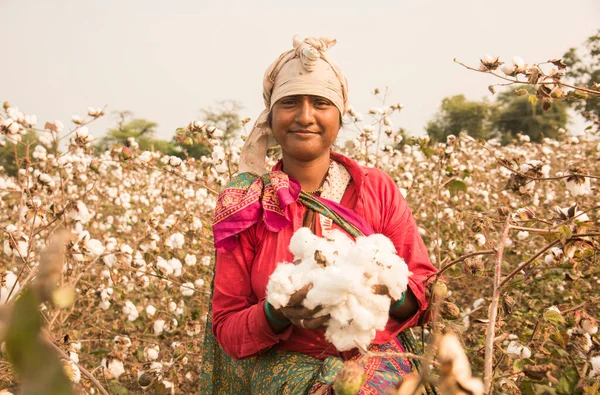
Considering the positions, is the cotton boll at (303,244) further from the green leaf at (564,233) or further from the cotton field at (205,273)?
the green leaf at (564,233)

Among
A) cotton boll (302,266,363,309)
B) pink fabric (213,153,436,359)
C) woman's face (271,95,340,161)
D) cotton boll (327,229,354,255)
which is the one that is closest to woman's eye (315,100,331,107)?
woman's face (271,95,340,161)

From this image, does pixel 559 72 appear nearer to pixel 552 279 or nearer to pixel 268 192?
pixel 268 192

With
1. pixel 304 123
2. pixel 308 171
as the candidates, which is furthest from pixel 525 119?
pixel 304 123

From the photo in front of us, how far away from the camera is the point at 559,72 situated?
1615 mm

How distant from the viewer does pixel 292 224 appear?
1596 millimetres

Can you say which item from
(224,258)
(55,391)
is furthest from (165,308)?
(55,391)

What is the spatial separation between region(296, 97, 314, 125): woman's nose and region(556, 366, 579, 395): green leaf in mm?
1352

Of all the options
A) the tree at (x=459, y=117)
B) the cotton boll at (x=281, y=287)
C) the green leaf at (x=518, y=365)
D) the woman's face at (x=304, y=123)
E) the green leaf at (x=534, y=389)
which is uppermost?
the woman's face at (x=304, y=123)

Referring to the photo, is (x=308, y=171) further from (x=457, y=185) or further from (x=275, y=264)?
(x=457, y=185)

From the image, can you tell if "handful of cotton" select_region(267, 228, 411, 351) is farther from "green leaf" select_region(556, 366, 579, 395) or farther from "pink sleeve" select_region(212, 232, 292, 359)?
"green leaf" select_region(556, 366, 579, 395)

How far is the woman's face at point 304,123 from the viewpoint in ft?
5.40

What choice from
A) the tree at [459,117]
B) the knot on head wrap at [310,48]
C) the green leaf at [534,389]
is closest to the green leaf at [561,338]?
the green leaf at [534,389]

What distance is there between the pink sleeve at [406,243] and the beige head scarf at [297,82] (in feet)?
1.13

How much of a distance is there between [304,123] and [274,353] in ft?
2.30
